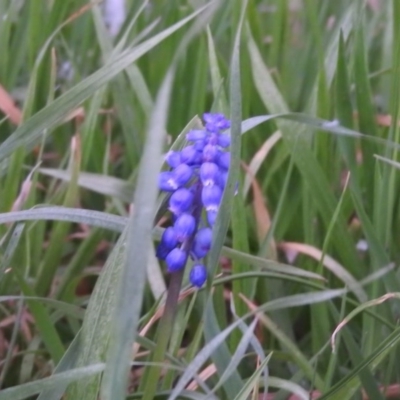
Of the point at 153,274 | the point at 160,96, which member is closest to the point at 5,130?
the point at 153,274

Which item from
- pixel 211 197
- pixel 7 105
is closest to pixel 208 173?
pixel 211 197

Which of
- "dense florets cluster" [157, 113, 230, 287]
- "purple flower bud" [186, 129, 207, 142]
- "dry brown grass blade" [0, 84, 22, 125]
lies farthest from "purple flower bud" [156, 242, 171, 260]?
"dry brown grass blade" [0, 84, 22, 125]

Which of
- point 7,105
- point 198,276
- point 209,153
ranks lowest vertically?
point 198,276

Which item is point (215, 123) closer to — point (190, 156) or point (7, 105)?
point (190, 156)

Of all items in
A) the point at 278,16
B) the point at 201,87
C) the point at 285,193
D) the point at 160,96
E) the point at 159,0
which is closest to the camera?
the point at 160,96

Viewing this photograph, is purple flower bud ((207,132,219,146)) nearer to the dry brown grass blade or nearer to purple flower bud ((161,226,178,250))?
purple flower bud ((161,226,178,250))

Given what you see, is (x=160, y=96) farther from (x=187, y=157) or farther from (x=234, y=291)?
(x=234, y=291)
